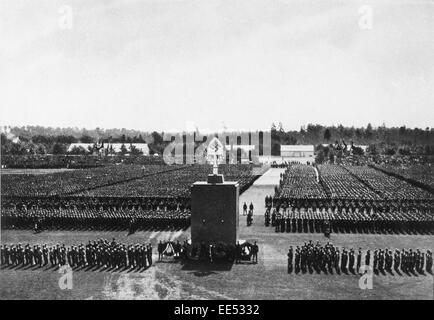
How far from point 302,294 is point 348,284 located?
Result: 1.64 m

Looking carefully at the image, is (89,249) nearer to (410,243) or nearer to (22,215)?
(22,215)

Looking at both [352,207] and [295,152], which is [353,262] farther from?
[295,152]

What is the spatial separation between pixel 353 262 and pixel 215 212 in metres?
4.69

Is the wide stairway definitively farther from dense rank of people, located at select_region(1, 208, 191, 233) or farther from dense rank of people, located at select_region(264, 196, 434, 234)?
dense rank of people, located at select_region(1, 208, 191, 233)

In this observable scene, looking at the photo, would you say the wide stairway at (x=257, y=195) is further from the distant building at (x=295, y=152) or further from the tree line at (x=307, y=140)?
the tree line at (x=307, y=140)

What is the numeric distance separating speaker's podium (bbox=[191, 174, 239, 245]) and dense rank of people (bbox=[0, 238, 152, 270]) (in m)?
1.91

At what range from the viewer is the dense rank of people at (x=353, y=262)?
13.8 metres

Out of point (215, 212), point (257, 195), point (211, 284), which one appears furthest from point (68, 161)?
point (211, 284)

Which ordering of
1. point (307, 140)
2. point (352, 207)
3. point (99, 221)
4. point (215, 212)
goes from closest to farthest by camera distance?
point (215, 212) < point (99, 221) < point (352, 207) < point (307, 140)

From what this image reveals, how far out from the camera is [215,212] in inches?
611

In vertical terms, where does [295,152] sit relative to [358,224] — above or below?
above

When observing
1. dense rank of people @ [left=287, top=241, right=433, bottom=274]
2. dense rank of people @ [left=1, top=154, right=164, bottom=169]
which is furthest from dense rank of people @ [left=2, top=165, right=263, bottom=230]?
dense rank of people @ [left=1, top=154, right=164, bottom=169]

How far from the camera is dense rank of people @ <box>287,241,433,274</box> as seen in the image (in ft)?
45.3
